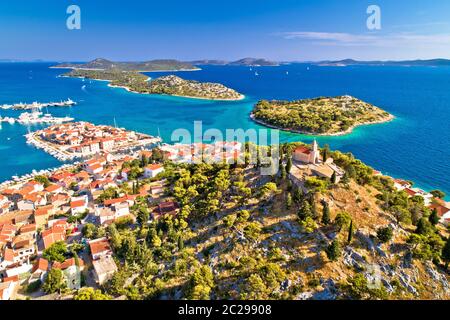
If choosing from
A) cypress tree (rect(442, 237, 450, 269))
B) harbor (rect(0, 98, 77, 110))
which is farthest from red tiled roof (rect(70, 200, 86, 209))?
harbor (rect(0, 98, 77, 110))

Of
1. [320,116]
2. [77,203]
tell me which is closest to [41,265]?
[77,203]

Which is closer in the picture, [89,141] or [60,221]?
[60,221]

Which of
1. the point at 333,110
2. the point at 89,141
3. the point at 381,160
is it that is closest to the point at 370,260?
the point at 381,160

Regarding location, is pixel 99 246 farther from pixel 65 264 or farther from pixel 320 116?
pixel 320 116

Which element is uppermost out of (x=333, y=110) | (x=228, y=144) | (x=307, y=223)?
(x=333, y=110)

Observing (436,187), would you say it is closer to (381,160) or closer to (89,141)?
(381,160)

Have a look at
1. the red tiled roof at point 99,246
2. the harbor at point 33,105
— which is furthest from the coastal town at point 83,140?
the harbor at point 33,105
